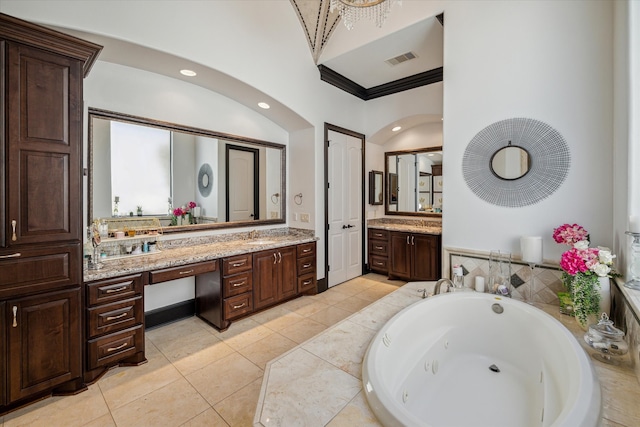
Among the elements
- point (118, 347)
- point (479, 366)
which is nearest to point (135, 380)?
point (118, 347)

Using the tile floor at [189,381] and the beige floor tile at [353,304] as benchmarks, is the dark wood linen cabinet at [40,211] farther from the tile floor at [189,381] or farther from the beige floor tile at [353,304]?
the beige floor tile at [353,304]

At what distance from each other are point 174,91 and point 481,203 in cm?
331

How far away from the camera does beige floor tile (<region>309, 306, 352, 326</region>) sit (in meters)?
3.18

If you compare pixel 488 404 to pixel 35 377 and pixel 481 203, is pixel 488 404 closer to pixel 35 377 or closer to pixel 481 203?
pixel 481 203

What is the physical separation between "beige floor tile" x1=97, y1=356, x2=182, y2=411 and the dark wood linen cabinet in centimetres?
21

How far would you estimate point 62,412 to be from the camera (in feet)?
5.96

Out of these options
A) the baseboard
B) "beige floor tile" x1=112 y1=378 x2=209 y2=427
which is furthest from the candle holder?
the baseboard

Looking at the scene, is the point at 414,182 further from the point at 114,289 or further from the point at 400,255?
the point at 114,289

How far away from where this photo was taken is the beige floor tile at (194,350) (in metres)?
2.36

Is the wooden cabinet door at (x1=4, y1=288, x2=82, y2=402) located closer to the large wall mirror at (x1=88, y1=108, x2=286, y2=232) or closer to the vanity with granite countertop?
the vanity with granite countertop

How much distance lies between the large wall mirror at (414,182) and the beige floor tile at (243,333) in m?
3.27

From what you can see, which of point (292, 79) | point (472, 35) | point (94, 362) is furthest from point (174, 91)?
point (472, 35)

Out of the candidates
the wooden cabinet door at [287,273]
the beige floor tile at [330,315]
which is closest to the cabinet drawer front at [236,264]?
the wooden cabinet door at [287,273]

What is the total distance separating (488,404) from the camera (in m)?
1.78
